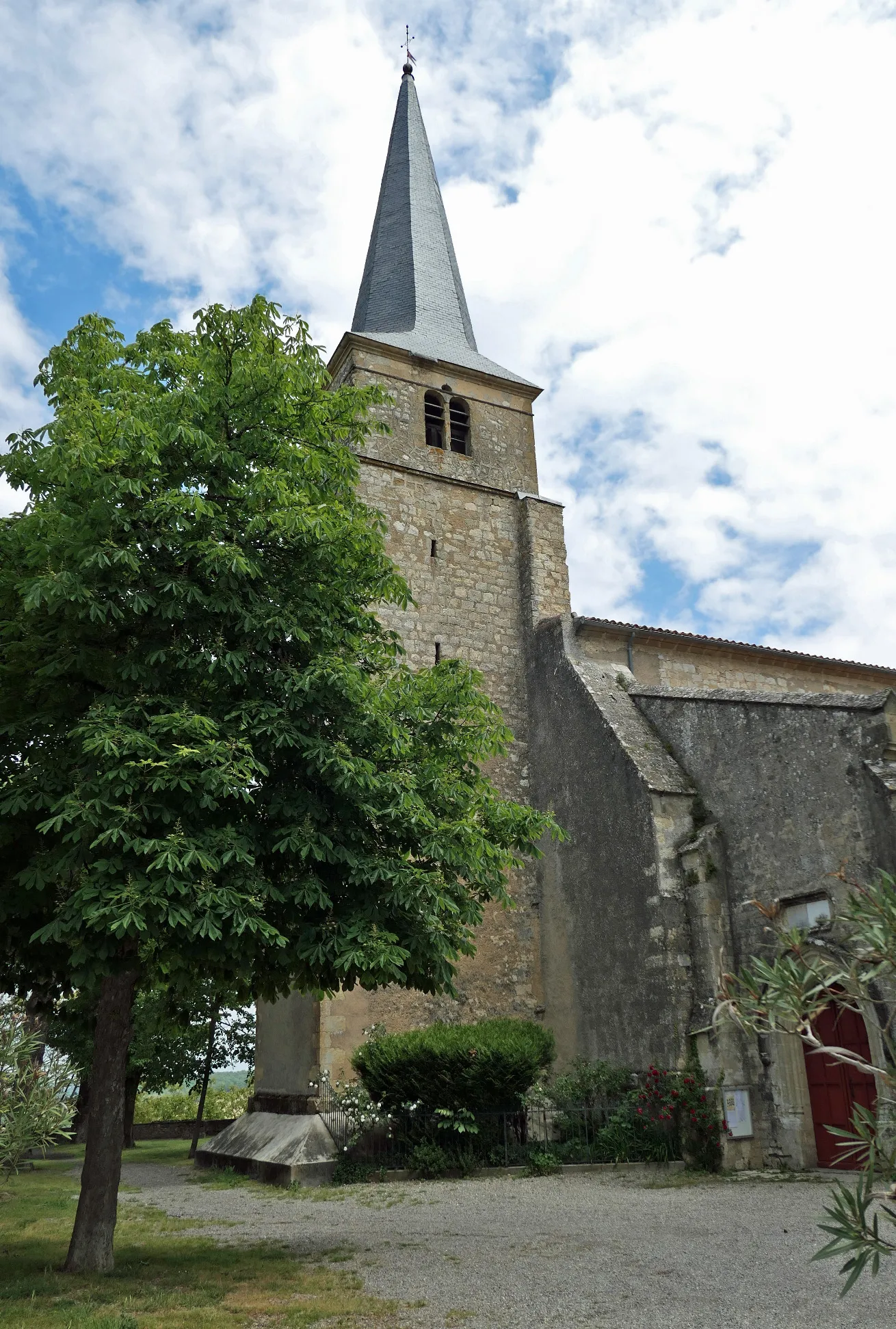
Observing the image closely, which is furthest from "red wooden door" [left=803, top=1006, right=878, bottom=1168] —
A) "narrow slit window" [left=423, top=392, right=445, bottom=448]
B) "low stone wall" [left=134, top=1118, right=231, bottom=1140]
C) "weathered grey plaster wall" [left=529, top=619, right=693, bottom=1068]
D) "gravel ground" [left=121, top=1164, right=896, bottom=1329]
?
"low stone wall" [left=134, top=1118, right=231, bottom=1140]

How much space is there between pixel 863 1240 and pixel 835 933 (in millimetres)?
8478

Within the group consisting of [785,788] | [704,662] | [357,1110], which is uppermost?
[704,662]

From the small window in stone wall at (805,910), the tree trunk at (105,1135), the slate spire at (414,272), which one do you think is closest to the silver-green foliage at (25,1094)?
the tree trunk at (105,1135)

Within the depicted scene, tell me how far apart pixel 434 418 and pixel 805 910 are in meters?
12.5

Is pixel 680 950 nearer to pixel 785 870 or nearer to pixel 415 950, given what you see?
pixel 785 870

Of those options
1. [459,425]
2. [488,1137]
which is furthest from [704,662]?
[488,1137]

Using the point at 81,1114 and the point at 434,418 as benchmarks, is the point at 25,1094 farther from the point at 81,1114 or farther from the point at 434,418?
the point at 81,1114

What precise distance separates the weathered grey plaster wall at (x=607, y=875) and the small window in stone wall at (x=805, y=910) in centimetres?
148

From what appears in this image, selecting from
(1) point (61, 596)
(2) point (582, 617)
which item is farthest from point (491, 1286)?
(2) point (582, 617)

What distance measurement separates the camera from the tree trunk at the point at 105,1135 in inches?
281

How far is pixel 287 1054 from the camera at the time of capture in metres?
15.2

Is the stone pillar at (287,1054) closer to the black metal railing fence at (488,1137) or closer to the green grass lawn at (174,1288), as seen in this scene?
the black metal railing fence at (488,1137)

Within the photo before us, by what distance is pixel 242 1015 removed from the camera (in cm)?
2142

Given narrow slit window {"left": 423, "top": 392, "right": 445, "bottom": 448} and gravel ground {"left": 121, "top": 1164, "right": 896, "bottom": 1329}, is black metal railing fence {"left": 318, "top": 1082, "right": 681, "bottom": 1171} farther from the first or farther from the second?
narrow slit window {"left": 423, "top": 392, "right": 445, "bottom": 448}
